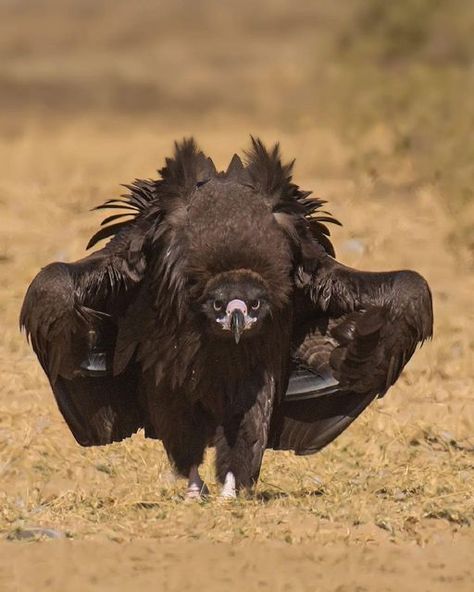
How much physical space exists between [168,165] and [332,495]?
1.77 m

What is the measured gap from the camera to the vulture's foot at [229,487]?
299 inches

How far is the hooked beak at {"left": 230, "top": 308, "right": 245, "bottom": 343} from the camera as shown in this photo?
23.9 ft

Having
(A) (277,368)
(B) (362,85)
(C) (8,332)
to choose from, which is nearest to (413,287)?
(A) (277,368)

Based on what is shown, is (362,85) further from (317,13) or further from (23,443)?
(317,13)

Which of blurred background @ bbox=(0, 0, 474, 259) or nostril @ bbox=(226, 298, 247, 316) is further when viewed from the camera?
blurred background @ bbox=(0, 0, 474, 259)

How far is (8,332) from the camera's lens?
10844 millimetres

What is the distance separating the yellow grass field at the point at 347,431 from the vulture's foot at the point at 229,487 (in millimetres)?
146

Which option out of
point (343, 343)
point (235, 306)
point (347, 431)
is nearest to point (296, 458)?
point (347, 431)

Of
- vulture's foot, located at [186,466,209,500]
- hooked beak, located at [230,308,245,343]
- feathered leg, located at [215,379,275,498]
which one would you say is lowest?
vulture's foot, located at [186,466,209,500]

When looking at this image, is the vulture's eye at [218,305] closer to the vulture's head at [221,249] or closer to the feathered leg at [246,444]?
the vulture's head at [221,249]

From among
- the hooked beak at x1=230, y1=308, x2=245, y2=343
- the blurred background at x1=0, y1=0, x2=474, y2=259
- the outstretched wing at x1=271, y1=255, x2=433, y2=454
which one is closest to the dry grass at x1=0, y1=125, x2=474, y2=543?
the outstretched wing at x1=271, y1=255, x2=433, y2=454

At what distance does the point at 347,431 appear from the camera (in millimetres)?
9320

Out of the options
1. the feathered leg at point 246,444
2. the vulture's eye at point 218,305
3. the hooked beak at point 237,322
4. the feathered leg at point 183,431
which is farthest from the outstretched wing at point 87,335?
the feathered leg at point 246,444

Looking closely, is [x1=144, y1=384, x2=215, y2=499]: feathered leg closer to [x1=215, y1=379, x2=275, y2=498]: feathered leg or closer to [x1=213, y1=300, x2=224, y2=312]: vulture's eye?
[x1=215, y1=379, x2=275, y2=498]: feathered leg
